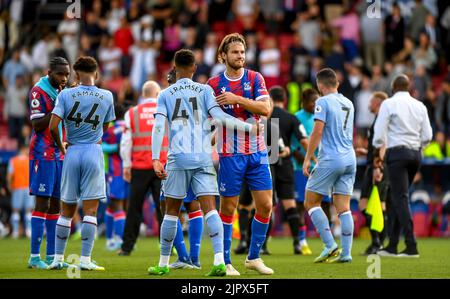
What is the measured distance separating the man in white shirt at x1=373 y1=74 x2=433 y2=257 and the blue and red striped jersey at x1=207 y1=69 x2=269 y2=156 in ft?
13.2

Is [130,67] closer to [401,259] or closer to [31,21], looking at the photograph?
[31,21]

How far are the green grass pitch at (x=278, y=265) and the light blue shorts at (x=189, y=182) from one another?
3.31ft

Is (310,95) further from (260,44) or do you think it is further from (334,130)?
(260,44)

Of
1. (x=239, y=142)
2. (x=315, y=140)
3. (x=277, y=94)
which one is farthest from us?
(x=277, y=94)

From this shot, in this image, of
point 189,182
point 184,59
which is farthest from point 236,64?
point 189,182

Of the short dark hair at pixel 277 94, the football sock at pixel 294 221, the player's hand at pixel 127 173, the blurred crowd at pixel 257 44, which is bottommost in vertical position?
the football sock at pixel 294 221

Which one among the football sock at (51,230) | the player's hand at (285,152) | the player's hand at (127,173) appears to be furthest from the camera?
the player's hand at (127,173)

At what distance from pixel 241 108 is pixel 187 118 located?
0.66 metres

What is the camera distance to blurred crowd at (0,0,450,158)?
1006 inches

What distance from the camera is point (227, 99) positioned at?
38.2ft

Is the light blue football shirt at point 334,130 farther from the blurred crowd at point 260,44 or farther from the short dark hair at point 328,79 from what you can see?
the blurred crowd at point 260,44

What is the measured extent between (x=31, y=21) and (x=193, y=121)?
20.0 metres

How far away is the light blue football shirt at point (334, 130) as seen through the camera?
45.7 feet

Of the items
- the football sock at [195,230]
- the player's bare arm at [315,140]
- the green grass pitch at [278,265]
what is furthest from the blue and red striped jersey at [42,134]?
the player's bare arm at [315,140]
